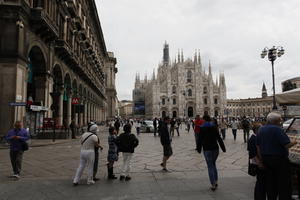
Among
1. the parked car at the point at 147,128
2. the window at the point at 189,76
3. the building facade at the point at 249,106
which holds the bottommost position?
the parked car at the point at 147,128

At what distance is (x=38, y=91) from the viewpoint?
15.6m

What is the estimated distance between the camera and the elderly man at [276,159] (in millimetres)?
3189

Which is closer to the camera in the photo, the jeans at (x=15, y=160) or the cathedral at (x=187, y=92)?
the jeans at (x=15, y=160)

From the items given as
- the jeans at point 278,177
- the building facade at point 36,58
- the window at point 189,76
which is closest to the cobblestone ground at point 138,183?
the jeans at point 278,177

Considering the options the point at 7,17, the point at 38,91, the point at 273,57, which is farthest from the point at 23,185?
the point at 273,57

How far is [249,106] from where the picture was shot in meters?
112

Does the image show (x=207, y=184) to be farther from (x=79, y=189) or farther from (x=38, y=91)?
(x=38, y=91)

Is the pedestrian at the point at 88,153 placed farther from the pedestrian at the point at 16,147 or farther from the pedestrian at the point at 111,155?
the pedestrian at the point at 16,147

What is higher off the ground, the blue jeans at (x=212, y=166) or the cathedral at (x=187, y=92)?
the cathedral at (x=187, y=92)

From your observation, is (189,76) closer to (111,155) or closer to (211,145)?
(111,155)

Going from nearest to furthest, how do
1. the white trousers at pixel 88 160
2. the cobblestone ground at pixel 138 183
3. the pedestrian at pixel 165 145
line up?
the cobblestone ground at pixel 138 183 < the white trousers at pixel 88 160 < the pedestrian at pixel 165 145

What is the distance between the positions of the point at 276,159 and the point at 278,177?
0.28 meters

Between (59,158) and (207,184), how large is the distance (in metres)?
5.93

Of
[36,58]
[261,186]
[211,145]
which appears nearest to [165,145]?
[211,145]
